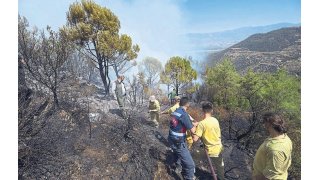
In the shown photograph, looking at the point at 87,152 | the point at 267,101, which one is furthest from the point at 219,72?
the point at 87,152

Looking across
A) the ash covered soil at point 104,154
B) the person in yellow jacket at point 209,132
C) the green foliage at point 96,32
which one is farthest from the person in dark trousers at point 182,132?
the green foliage at point 96,32

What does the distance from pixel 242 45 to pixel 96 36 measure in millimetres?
14874

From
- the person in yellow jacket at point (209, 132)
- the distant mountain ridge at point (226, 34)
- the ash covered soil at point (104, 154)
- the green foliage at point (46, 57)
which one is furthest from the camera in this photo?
the distant mountain ridge at point (226, 34)

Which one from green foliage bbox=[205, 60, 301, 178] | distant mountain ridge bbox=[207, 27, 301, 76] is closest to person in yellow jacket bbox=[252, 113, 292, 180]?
green foliage bbox=[205, 60, 301, 178]

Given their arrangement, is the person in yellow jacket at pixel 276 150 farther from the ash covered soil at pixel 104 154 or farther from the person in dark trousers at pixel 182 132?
the ash covered soil at pixel 104 154

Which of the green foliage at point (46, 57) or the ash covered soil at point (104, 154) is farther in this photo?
the green foliage at point (46, 57)

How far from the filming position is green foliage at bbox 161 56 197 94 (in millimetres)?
19203

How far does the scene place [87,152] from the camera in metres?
5.24

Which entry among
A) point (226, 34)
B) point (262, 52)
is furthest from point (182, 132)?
point (262, 52)

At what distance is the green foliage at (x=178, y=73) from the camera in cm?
1920

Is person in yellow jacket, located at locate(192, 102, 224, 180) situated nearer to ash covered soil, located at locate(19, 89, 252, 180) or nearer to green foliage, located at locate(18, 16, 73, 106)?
ash covered soil, located at locate(19, 89, 252, 180)

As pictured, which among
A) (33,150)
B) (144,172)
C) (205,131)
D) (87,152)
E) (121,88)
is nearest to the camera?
(205,131)

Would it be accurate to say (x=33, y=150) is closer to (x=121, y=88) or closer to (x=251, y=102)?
(x=121, y=88)

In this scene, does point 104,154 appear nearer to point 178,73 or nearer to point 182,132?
point 182,132
